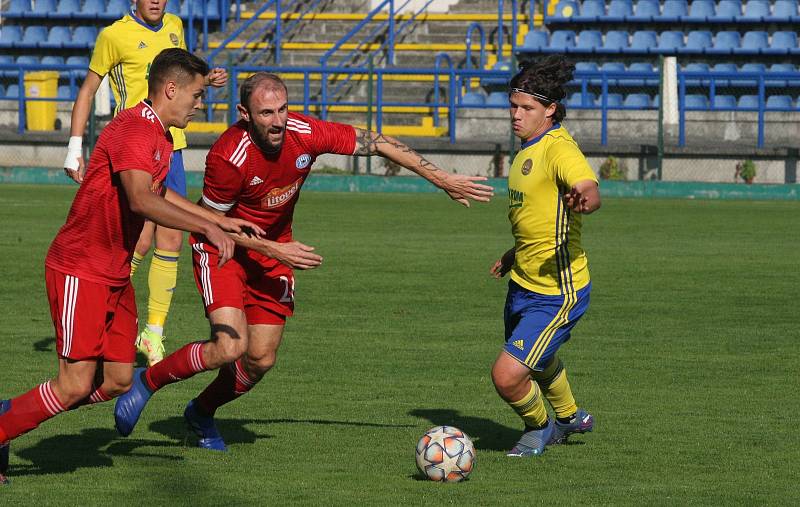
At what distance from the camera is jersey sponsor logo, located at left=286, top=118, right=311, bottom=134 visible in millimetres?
6696

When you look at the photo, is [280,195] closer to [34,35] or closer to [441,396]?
[441,396]

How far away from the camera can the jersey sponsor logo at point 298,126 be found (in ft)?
22.0

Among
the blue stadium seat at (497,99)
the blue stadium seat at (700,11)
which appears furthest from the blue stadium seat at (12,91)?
the blue stadium seat at (700,11)

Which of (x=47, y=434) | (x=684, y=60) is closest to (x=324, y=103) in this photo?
(x=684, y=60)

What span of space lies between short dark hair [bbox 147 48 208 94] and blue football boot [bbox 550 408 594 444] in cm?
235

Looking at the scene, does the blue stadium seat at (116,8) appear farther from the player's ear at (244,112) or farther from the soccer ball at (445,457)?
the soccer ball at (445,457)

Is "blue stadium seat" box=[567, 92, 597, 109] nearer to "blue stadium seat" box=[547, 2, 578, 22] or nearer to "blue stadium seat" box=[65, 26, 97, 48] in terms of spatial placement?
"blue stadium seat" box=[547, 2, 578, 22]

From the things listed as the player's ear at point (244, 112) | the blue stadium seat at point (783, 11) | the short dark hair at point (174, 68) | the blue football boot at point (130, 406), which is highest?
the blue stadium seat at point (783, 11)

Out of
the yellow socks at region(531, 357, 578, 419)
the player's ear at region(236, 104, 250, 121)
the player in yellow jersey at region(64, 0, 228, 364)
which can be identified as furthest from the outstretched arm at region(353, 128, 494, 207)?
the player in yellow jersey at region(64, 0, 228, 364)

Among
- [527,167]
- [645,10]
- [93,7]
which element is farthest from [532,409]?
[93,7]

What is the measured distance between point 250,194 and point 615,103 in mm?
21320

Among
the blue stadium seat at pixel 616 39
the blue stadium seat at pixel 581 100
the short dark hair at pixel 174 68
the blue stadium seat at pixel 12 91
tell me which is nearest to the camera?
the short dark hair at pixel 174 68

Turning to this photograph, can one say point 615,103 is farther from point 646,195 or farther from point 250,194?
point 250,194

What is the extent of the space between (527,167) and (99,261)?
2012 millimetres
